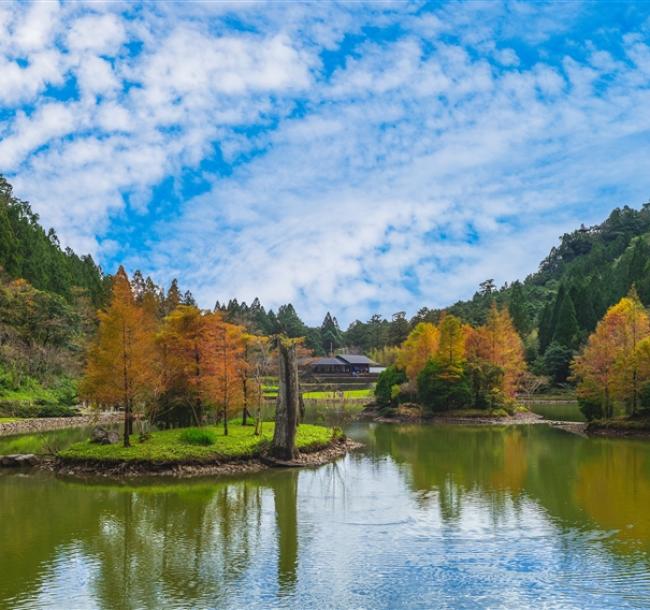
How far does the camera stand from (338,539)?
651 inches

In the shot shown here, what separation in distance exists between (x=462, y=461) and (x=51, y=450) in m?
20.2

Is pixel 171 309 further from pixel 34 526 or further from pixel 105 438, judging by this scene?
pixel 34 526

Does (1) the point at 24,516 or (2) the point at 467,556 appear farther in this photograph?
(1) the point at 24,516

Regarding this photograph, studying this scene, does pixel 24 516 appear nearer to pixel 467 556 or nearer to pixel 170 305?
pixel 467 556

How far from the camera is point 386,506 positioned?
20.5 m

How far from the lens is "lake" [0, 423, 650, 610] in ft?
41.3

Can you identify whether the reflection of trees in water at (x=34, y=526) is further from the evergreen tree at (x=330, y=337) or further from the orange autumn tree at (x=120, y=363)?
the evergreen tree at (x=330, y=337)

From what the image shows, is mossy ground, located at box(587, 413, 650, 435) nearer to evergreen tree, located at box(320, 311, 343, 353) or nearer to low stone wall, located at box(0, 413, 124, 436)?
low stone wall, located at box(0, 413, 124, 436)

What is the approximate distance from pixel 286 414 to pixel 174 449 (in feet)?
17.1

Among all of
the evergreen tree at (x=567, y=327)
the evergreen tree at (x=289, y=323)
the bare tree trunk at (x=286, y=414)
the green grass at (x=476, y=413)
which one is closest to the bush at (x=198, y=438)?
the bare tree trunk at (x=286, y=414)

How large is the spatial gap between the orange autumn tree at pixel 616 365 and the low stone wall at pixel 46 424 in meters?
32.3

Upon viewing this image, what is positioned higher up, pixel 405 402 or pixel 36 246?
pixel 36 246

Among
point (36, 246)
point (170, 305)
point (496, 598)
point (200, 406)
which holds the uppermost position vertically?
point (36, 246)

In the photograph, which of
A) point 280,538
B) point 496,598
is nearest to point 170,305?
point 280,538
